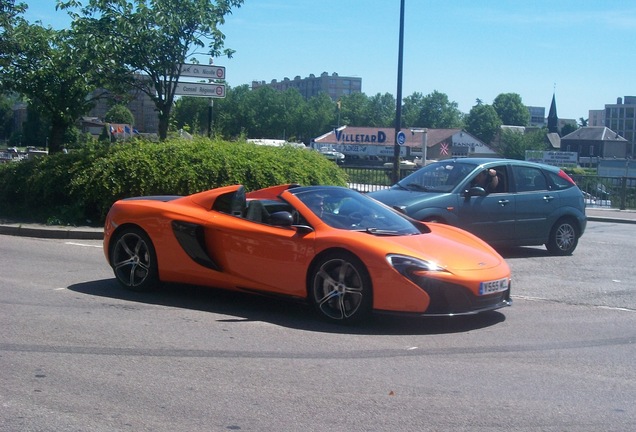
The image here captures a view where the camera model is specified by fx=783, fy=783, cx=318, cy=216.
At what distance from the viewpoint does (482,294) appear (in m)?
7.21

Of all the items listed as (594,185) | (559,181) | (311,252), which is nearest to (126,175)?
(559,181)

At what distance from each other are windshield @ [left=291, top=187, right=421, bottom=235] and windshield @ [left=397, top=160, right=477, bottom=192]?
164 inches

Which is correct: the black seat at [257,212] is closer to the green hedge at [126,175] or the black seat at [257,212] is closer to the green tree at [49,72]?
the green hedge at [126,175]

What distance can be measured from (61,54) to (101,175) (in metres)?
4.19

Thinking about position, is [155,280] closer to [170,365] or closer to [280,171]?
[170,365]

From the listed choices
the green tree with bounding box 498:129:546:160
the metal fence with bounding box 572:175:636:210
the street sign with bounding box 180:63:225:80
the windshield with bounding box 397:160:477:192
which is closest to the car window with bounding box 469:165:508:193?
the windshield with bounding box 397:160:477:192

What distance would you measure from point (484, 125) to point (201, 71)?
1335 inches

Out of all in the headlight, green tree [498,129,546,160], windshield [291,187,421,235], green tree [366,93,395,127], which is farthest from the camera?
green tree [366,93,395,127]

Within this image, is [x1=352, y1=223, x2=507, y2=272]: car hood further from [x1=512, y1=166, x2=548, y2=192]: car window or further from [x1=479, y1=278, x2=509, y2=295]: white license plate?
[x1=512, y1=166, x2=548, y2=192]: car window

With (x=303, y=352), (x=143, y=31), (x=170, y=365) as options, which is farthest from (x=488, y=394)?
(x=143, y=31)

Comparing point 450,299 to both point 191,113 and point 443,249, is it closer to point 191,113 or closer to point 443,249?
point 443,249

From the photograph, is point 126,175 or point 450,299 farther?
point 126,175

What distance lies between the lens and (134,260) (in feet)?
28.0

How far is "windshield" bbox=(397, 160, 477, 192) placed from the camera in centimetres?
1248
